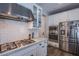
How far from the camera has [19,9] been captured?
1559mm

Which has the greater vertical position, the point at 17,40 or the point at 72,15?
the point at 72,15

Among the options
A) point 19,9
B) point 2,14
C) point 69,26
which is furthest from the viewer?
point 69,26

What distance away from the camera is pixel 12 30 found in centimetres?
155

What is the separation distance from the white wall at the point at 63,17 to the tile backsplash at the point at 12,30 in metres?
0.52

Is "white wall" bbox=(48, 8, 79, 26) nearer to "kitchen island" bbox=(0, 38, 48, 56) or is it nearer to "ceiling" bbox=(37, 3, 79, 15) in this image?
"ceiling" bbox=(37, 3, 79, 15)

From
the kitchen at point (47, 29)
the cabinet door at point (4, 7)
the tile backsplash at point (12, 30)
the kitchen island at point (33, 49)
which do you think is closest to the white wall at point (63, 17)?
the kitchen at point (47, 29)

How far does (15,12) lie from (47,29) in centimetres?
62

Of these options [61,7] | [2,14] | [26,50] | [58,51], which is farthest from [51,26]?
[2,14]

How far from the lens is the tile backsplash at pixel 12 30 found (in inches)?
55.4

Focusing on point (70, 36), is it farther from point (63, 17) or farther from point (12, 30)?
point (12, 30)

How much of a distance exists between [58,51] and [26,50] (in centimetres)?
58

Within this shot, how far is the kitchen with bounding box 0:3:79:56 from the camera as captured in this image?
1.45 metres

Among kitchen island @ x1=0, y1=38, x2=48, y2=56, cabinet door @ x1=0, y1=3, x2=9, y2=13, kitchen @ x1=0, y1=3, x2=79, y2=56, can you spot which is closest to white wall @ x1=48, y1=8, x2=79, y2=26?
kitchen @ x1=0, y1=3, x2=79, y2=56

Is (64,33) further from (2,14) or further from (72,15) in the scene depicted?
(2,14)
